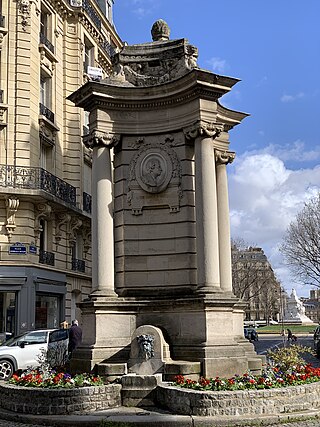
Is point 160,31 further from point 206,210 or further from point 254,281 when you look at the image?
point 254,281

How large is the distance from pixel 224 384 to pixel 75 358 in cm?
378

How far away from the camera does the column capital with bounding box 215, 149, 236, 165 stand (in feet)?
48.6

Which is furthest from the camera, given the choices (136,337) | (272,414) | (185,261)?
(185,261)

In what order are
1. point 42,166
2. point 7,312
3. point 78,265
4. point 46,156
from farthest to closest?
1. point 78,265
2. point 46,156
3. point 42,166
4. point 7,312

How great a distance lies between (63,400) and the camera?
398 inches

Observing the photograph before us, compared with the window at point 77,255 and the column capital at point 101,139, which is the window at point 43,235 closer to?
the window at point 77,255

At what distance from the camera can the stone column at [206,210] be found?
1238cm

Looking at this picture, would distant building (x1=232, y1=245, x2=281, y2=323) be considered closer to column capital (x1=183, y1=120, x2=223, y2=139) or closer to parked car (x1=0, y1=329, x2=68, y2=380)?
parked car (x1=0, y1=329, x2=68, y2=380)

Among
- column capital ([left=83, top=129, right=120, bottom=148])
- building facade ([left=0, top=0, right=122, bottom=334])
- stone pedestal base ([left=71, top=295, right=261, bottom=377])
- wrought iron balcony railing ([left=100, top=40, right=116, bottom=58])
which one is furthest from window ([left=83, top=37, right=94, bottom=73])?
stone pedestal base ([left=71, top=295, right=261, bottom=377])

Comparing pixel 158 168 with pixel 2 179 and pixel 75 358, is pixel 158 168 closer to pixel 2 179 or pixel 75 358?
pixel 75 358

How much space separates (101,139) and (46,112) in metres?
15.5

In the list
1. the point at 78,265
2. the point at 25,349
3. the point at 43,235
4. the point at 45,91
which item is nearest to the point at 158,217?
the point at 25,349

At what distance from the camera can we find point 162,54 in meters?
14.3

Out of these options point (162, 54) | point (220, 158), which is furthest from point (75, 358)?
point (162, 54)
